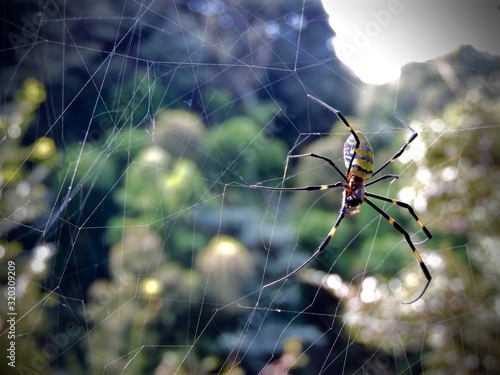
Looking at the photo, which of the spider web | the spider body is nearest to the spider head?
the spider body

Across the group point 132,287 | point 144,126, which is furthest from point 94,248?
point 144,126

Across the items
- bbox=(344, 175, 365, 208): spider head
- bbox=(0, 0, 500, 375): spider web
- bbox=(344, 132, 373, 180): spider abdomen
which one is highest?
bbox=(344, 132, 373, 180): spider abdomen

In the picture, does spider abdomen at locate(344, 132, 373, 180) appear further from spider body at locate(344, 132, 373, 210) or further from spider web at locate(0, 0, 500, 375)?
spider web at locate(0, 0, 500, 375)

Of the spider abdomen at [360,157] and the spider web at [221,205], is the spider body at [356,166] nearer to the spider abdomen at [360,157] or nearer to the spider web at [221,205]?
the spider abdomen at [360,157]

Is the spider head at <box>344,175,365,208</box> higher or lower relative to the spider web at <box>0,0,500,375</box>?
higher

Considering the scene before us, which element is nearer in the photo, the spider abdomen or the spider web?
the spider abdomen

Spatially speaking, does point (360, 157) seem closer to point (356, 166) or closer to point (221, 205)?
point (356, 166)
